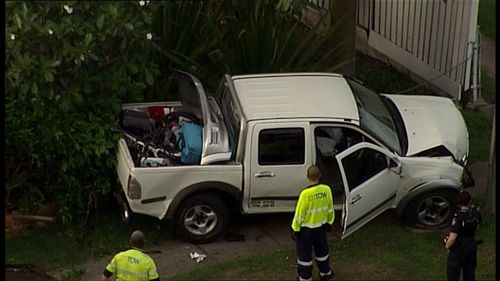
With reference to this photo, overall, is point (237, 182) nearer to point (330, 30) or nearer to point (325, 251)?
point (325, 251)

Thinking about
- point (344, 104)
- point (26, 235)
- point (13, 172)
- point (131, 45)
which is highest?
point (131, 45)

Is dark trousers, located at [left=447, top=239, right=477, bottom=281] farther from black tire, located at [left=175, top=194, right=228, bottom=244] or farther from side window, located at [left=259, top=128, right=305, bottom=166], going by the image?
black tire, located at [left=175, top=194, right=228, bottom=244]

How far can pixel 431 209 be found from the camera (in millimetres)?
10844

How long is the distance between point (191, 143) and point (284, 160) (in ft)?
3.44

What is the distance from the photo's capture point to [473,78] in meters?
14.4

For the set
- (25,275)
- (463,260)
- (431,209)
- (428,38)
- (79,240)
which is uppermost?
(428,38)

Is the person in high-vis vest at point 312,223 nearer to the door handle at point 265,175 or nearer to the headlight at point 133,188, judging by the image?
the door handle at point 265,175

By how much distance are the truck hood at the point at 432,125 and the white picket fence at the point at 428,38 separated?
8.34ft

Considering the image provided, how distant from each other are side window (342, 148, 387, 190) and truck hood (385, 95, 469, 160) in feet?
1.53

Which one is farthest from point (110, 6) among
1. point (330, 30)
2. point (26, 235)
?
point (330, 30)

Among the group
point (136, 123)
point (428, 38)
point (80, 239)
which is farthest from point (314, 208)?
point (428, 38)

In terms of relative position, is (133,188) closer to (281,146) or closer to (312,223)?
(281,146)

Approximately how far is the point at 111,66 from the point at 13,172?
178 centimetres

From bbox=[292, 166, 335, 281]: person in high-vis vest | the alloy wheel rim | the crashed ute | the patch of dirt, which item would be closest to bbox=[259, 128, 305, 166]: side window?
the crashed ute
